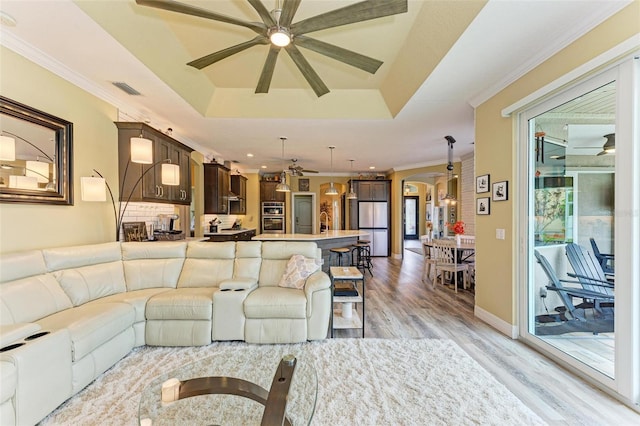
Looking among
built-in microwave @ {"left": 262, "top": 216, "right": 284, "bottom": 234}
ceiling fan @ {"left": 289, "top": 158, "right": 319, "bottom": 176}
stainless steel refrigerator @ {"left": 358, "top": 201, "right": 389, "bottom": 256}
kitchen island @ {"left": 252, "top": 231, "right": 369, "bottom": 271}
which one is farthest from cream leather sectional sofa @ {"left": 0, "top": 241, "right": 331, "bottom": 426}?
stainless steel refrigerator @ {"left": 358, "top": 201, "right": 389, "bottom": 256}

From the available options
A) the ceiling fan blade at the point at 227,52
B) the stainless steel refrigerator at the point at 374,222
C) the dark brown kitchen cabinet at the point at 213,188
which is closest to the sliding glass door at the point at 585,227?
the ceiling fan blade at the point at 227,52

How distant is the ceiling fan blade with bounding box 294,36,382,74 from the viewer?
198 cm

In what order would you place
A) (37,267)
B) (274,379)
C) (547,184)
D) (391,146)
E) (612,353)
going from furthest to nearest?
(391,146) → (547,184) → (37,267) → (612,353) → (274,379)

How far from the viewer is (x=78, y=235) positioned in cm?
314

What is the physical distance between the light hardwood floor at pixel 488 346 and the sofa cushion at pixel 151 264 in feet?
7.19

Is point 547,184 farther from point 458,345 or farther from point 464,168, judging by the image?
point 464,168

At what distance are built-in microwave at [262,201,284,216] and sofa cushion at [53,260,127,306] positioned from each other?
18.7 ft

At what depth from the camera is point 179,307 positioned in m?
2.82

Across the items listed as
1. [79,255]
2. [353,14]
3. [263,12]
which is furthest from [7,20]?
[353,14]

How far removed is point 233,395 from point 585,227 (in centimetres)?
327

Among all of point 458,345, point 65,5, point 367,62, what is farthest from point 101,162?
point 458,345

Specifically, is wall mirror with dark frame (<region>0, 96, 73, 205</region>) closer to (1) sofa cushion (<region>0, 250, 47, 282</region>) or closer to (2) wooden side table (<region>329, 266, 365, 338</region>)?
(1) sofa cushion (<region>0, 250, 47, 282</region>)

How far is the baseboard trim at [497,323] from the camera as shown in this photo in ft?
10.1

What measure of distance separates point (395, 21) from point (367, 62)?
1023 mm
